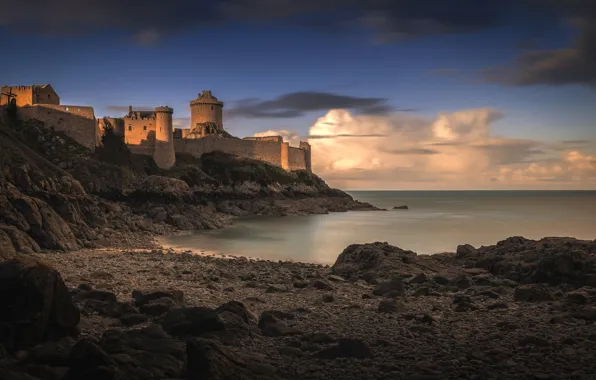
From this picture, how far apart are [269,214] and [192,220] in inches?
902

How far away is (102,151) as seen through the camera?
49.9 meters

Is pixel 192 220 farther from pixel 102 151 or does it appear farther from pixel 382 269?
pixel 382 269

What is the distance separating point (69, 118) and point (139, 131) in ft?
44.3

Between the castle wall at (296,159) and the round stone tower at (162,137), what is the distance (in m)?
29.6

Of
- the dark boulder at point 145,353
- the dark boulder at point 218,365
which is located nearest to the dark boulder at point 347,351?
Answer: the dark boulder at point 218,365

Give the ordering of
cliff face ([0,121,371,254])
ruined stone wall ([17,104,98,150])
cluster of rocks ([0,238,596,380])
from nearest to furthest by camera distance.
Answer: cluster of rocks ([0,238,596,380]), cliff face ([0,121,371,254]), ruined stone wall ([17,104,98,150])

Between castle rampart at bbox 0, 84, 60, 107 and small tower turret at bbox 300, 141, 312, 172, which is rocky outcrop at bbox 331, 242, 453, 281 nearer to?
castle rampart at bbox 0, 84, 60, 107

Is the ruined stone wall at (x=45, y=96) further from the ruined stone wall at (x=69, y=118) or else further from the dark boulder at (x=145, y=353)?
the dark boulder at (x=145, y=353)

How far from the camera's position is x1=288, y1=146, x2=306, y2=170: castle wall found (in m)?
87.2

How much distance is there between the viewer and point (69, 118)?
154 ft

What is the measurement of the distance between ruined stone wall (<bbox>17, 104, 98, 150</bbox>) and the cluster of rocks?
110 feet

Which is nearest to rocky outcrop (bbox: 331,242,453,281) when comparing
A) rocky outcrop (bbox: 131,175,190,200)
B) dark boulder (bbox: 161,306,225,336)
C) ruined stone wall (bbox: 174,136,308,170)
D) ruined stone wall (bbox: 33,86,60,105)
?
dark boulder (bbox: 161,306,225,336)

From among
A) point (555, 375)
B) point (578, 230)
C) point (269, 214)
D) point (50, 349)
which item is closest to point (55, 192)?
point (50, 349)

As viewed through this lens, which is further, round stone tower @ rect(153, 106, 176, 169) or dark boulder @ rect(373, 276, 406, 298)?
round stone tower @ rect(153, 106, 176, 169)
